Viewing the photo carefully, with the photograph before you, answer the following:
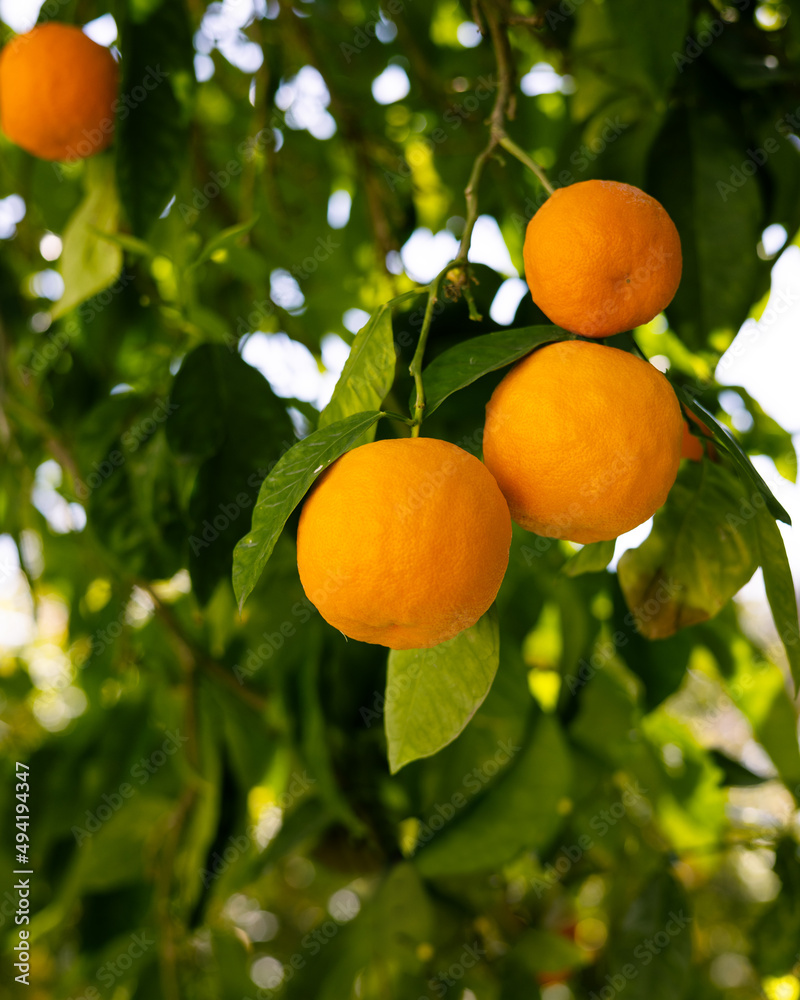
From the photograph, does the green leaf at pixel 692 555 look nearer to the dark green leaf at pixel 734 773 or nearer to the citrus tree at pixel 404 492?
the citrus tree at pixel 404 492


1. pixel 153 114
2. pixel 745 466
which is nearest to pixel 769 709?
pixel 745 466

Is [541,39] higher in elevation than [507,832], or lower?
higher

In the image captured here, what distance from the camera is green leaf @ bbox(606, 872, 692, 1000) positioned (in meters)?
0.86

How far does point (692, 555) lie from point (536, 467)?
19 centimetres

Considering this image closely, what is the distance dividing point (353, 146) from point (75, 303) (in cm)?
49

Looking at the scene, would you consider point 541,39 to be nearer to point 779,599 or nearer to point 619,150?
point 619,150

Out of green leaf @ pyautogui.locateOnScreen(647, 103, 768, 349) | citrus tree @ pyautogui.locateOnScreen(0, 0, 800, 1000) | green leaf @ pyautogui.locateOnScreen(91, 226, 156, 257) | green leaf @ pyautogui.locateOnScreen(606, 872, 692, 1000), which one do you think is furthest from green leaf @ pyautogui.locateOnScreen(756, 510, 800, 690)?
green leaf @ pyautogui.locateOnScreen(606, 872, 692, 1000)

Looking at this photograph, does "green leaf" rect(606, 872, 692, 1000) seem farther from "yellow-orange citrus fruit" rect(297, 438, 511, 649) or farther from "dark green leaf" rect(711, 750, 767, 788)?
"yellow-orange citrus fruit" rect(297, 438, 511, 649)

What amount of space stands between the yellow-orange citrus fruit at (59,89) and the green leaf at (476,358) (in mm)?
545

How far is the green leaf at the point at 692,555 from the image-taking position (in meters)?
0.50

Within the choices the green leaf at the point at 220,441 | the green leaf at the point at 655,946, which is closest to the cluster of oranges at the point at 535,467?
the green leaf at the point at 220,441

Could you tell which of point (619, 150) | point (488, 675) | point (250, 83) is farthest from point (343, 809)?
point (250, 83)

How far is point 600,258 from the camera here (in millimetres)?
396

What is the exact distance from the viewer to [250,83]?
51.7 inches
